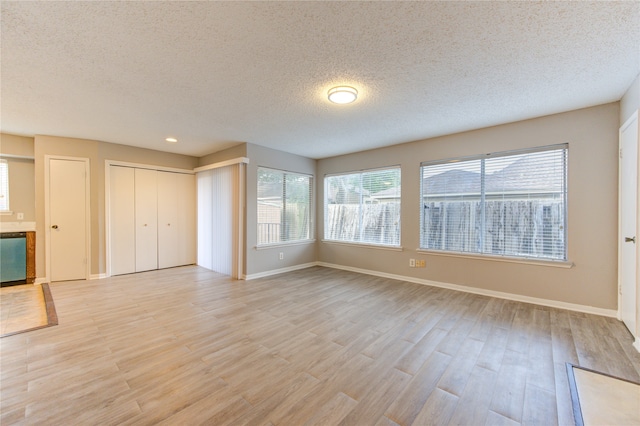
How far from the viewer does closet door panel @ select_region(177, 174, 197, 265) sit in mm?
5879

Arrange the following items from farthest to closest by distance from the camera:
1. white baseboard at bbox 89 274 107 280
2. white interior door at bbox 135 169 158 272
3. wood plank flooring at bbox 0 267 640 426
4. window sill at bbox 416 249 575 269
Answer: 1. white interior door at bbox 135 169 158 272
2. white baseboard at bbox 89 274 107 280
3. window sill at bbox 416 249 575 269
4. wood plank flooring at bbox 0 267 640 426

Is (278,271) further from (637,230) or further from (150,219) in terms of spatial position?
(637,230)

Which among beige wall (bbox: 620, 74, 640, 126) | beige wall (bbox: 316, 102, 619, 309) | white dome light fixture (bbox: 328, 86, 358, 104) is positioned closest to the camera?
beige wall (bbox: 620, 74, 640, 126)

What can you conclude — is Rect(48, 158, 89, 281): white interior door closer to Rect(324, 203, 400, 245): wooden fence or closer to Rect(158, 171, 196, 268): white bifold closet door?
Rect(158, 171, 196, 268): white bifold closet door

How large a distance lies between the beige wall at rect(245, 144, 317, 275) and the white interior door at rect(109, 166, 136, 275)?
8.19 ft

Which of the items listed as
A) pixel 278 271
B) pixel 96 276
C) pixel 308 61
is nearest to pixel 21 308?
pixel 96 276

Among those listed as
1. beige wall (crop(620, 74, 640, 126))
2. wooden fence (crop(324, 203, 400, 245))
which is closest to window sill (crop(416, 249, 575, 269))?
wooden fence (crop(324, 203, 400, 245))

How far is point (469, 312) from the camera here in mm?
3213

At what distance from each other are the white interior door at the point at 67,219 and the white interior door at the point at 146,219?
2.62 ft

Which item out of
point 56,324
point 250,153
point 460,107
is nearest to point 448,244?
point 460,107

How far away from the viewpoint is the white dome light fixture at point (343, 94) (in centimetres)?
264

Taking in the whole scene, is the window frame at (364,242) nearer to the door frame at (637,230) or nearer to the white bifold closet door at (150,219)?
the door frame at (637,230)

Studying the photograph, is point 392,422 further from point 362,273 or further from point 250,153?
point 250,153

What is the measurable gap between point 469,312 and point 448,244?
133 centimetres
